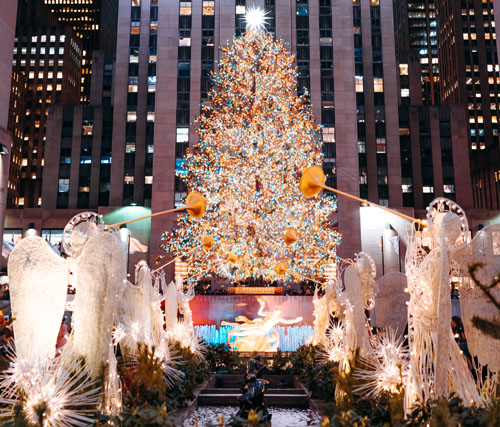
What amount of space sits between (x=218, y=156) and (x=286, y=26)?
2251 centimetres

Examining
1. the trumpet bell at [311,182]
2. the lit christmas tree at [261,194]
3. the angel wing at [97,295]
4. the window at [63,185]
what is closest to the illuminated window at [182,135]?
the lit christmas tree at [261,194]

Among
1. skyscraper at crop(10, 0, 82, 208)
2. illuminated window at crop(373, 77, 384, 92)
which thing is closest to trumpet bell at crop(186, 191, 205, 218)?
illuminated window at crop(373, 77, 384, 92)

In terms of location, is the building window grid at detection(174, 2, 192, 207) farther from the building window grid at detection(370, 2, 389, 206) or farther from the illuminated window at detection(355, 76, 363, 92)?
the building window grid at detection(370, 2, 389, 206)

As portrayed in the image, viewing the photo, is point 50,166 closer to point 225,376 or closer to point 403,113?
point 403,113

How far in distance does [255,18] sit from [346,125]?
1200 cm

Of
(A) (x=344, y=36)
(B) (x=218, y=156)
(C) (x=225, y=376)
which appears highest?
(A) (x=344, y=36)

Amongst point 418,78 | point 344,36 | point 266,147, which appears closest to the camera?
point 266,147

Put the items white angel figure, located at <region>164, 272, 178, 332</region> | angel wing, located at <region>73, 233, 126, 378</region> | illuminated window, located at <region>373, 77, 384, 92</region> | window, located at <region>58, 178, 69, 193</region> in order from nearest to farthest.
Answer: angel wing, located at <region>73, 233, 126, 378</region> < white angel figure, located at <region>164, 272, 178, 332</region> < illuminated window, located at <region>373, 77, 384, 92</region> < window, located at <region>58, 178, 69, 193</region>

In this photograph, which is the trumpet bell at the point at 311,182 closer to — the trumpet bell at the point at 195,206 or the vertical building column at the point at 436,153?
the trumpet bell at the point at 195,206

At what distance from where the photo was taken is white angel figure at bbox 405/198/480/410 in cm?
617

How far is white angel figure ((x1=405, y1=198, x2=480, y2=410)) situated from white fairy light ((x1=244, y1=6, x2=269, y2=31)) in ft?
113

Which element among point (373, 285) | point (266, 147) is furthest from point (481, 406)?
point (266, 147)

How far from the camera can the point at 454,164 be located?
53.3 metres

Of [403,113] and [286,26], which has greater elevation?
[286,26]
